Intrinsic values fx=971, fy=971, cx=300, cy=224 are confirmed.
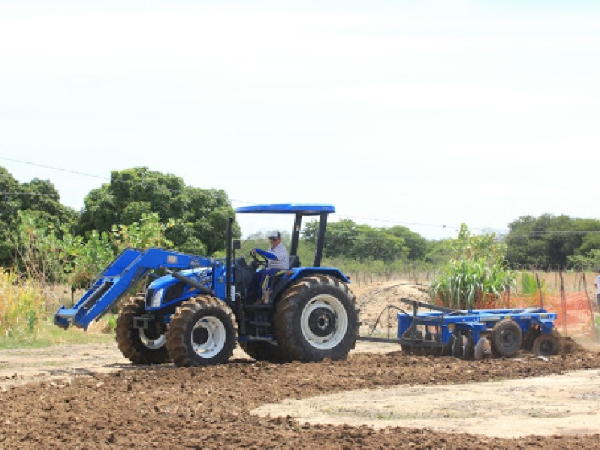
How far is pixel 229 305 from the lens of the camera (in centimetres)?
1516

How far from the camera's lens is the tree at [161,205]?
43.5 metres

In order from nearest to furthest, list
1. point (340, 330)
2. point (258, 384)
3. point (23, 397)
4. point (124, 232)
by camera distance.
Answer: point (23, 397) → point (258, 384) → point (340, 330) → point (124, 232)

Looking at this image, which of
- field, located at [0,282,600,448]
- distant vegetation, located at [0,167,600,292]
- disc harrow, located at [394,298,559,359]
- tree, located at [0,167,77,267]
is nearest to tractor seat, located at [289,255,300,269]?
distant vegetation, located at [0,167,600,292]

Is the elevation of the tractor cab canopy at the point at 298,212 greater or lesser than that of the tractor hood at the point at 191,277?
greater

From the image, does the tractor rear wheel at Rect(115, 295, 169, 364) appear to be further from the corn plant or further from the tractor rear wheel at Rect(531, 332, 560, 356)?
the corn plant

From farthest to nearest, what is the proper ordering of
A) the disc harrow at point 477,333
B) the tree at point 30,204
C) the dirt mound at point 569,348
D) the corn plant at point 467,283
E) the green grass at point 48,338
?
the tree at point 30,204 < the corn plant at point 467,283 < the green grass at point 48,338 < the dirt mound at point 569,348 < the disc harrow at point 477,333

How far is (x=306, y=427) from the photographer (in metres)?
9.55

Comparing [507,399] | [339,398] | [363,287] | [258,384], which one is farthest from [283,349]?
[363,287]

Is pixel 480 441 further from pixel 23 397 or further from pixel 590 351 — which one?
pixel 590 351

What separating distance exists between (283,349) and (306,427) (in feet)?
18.5

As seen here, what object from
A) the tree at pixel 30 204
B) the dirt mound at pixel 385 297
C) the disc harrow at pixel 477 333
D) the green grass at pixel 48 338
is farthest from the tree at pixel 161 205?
the disc harrow at pixel 477 333

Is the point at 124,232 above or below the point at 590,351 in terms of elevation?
above

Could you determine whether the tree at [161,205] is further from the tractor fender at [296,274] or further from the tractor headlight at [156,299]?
the tractor headlight at [156,299]

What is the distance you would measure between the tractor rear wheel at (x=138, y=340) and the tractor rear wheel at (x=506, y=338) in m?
5.45
